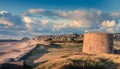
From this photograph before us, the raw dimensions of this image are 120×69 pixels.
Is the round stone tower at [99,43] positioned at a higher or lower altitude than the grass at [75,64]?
higher

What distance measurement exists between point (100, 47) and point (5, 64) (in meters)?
10.5

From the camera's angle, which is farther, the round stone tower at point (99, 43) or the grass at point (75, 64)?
the round stone tower at point (99, 43)

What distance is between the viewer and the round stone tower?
28.8 m

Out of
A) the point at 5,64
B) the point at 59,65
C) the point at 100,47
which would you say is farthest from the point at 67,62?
the point at 100,47

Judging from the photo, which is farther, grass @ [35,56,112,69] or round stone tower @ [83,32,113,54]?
round stone tower @ [83,32,113,54]

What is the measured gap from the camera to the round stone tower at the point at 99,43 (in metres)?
28.8

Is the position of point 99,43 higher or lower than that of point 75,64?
higher

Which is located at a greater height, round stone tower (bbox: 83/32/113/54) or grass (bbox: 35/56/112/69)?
round stone tower (bbox: 83/32/113/54)

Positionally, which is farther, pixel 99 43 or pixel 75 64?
pixel 99 43

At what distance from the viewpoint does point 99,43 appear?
28.8m

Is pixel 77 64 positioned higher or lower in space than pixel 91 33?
lower

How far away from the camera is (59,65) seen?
21281mm

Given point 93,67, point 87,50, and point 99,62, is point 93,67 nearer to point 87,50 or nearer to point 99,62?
point 99,62

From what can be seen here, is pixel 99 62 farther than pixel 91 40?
No
